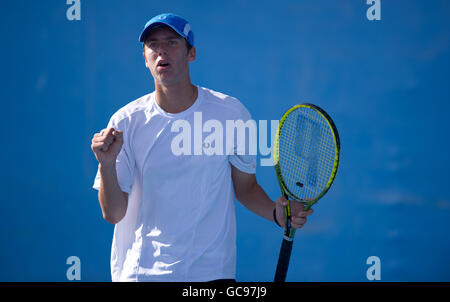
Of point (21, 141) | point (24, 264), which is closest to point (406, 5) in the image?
point (21, 141)

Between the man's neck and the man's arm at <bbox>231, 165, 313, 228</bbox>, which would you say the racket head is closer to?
the man's arm at <bbox>231, 165, 313, 228</bbox>

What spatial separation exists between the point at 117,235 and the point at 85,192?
1.84 meters

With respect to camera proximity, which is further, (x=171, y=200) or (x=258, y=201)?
(x=258, y=201)

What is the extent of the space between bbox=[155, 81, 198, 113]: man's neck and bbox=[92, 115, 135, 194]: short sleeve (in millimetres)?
133

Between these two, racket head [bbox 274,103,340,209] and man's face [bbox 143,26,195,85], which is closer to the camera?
man's face [bbox 143,26,195,85]

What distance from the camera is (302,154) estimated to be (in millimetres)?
2115

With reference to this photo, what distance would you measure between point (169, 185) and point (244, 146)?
0.92 feet

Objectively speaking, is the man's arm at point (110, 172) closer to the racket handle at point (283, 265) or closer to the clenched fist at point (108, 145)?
the clenched fist at point (108, 145)

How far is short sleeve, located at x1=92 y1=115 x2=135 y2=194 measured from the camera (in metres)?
1.90
